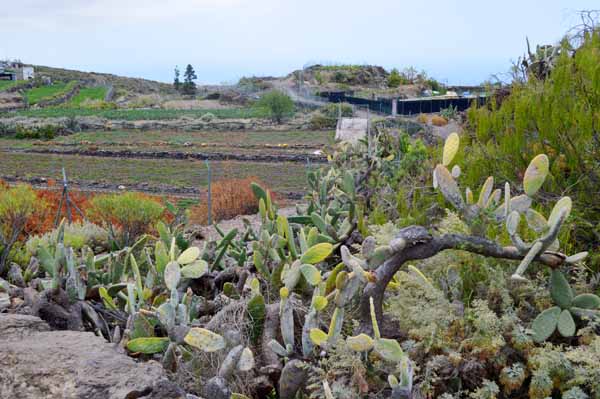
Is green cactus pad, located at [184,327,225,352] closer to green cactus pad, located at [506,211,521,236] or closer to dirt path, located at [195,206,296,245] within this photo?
green cactus pad, located at [506,211,521,236]

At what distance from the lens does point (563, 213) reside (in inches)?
93.9

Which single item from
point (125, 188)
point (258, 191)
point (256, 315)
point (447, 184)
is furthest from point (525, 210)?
point (125, 188)

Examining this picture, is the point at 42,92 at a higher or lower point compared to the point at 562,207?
higher

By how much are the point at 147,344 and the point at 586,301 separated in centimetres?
192

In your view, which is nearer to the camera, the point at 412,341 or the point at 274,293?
the point at 412,341

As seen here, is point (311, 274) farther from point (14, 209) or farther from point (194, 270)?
point (14, 209)

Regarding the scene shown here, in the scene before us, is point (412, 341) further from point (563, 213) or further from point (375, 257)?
point (563, 213)

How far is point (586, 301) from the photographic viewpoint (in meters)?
2.49

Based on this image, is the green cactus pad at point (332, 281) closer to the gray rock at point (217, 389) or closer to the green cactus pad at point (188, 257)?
the gray rock at point (217, 389)

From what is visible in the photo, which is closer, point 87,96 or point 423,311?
point 423,311

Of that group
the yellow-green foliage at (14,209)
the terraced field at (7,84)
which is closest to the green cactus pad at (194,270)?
the yellow-green foliage at (14,209)

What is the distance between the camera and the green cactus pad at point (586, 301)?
2.48m

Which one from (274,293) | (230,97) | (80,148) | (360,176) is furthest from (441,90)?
(274,293)

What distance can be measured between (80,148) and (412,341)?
29.5 meters
